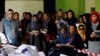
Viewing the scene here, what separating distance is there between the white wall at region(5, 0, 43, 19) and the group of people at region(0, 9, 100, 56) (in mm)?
1480

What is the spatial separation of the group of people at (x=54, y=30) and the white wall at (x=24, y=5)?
1480 mm

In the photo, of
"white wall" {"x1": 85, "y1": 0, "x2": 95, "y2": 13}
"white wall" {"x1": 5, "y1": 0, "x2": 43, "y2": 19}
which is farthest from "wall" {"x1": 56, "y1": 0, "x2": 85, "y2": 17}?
"white wall" {"x1": 5, "y1": 0, "x2": 43, "y2": 19}

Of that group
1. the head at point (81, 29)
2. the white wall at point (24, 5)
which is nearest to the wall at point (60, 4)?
the white wall at point (24, 5)

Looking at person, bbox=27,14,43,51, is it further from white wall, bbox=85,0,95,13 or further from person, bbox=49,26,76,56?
white wall, bbox=85,0,95,13

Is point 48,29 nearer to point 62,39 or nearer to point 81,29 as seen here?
point 62,39

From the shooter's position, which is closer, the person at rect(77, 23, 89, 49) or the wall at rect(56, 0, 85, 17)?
the person at rect(77, 23, 89, 49)

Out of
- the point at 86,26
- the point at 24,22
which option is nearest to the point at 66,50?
the point at 86,26

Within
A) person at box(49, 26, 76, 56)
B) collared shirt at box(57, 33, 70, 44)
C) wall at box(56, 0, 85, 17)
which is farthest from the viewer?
wall at box(56, 0, 85, 17)

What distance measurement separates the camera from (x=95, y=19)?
792 centimetres

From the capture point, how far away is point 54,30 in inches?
387

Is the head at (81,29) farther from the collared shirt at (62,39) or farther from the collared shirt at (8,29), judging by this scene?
the collared shirt at (8,29)

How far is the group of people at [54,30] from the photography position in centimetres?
707

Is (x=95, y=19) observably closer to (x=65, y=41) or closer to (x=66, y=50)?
(x=65, y=41)

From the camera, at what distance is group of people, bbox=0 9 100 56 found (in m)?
7.07
